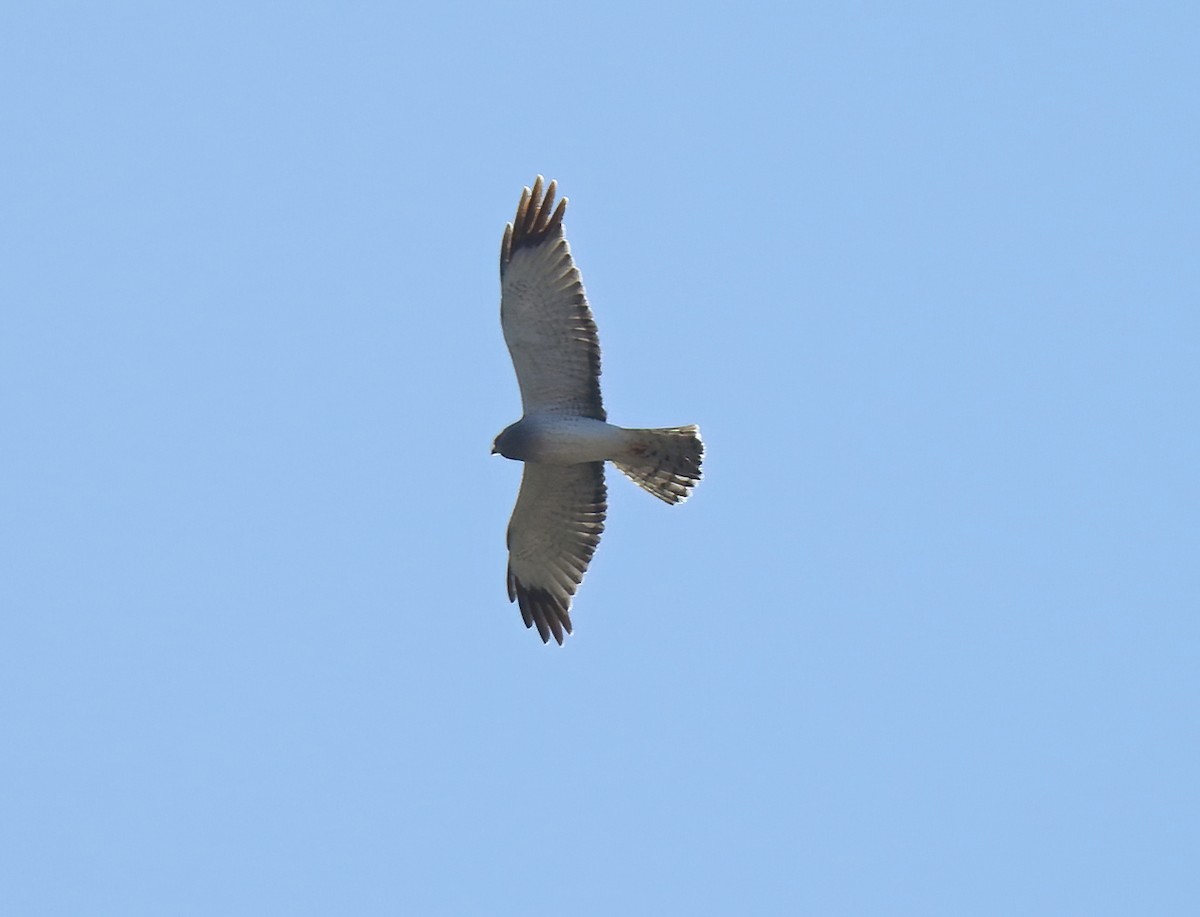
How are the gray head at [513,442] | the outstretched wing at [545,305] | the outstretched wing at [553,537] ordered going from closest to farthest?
1. the outstretched wing at [545,305]
2. the gray head at [513,442]
3. the outstretched wing at [553,537]

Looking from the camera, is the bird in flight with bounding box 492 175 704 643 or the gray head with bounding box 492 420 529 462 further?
the gray head with bounding box 492 420 529 462

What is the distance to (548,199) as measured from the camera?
16.1 meters

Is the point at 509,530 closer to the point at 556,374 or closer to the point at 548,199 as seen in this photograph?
the point at 556,374

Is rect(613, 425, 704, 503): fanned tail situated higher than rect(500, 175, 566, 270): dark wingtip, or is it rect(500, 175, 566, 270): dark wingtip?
rect(500, 175, 566, 270): dark wingtip

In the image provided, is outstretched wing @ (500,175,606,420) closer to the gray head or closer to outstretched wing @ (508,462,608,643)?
the gray head

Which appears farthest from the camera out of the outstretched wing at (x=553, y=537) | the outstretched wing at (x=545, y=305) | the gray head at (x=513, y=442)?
the outstretched wing at (x=553, y=537)

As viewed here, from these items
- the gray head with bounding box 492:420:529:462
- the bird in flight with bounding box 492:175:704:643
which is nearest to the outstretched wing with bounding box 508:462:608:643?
the bird in flight with bounding box 492:175:704:643

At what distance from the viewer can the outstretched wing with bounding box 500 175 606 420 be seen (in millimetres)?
15992

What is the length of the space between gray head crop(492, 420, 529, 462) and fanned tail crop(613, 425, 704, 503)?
2.60ft

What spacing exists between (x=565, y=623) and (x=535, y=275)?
10.8ft

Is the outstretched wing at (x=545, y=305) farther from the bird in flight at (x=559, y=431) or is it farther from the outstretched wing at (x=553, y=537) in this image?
the outstretched wing at (x=553, y=537)

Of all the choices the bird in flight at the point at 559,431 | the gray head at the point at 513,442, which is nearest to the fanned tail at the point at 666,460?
the bird in flight at the point at 559,431

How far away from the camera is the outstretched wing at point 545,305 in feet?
52.5

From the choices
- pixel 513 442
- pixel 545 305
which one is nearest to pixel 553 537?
pixel 513 442
